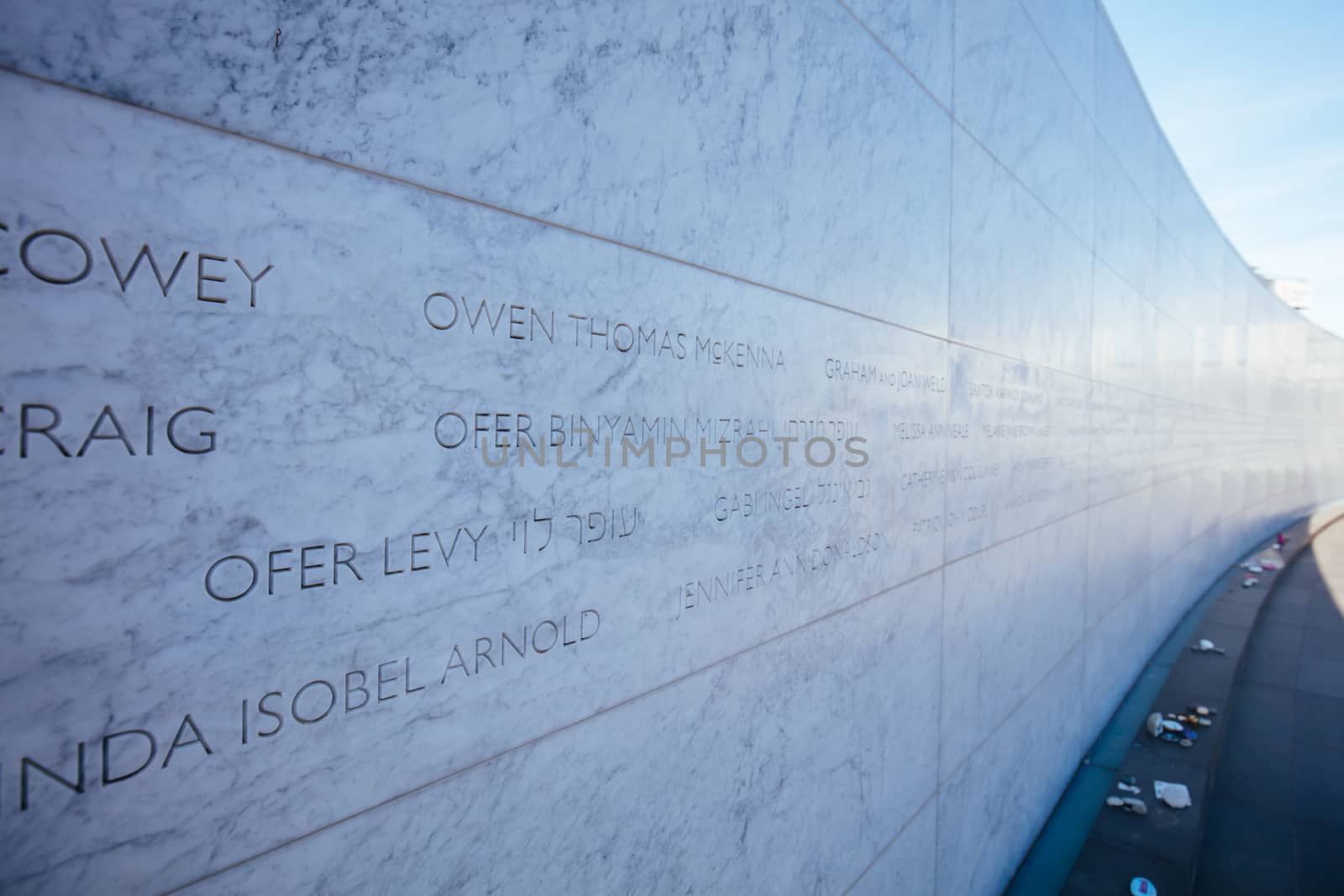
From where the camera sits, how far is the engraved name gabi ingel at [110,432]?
4.49ft

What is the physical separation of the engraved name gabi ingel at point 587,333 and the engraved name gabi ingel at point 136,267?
1.54 ft

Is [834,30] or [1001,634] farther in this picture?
[1001,634]

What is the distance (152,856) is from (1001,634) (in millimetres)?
6235

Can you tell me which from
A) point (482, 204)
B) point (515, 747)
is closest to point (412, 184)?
point (482, 204)

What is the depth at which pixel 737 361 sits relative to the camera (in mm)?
3152

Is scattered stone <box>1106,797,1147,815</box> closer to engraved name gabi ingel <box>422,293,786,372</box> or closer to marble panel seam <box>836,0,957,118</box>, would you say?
marble panel seam <box>836,0,957,118</box>

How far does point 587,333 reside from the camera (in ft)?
8.05

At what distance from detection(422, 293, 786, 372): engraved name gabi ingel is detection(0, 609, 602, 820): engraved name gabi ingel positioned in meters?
0.96

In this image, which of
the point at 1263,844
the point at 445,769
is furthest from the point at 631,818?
the point at 1263,844

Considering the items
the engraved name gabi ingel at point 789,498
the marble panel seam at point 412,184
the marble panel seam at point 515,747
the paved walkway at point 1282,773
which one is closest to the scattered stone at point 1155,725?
the paved walkway at point 1282,773

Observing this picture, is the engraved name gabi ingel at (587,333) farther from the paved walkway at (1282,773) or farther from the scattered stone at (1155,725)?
the scattered stone at (1155,725)

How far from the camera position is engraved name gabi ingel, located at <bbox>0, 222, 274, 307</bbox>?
1379mm

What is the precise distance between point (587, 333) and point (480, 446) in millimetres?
599

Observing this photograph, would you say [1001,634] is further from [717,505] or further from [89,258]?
[89,258]
